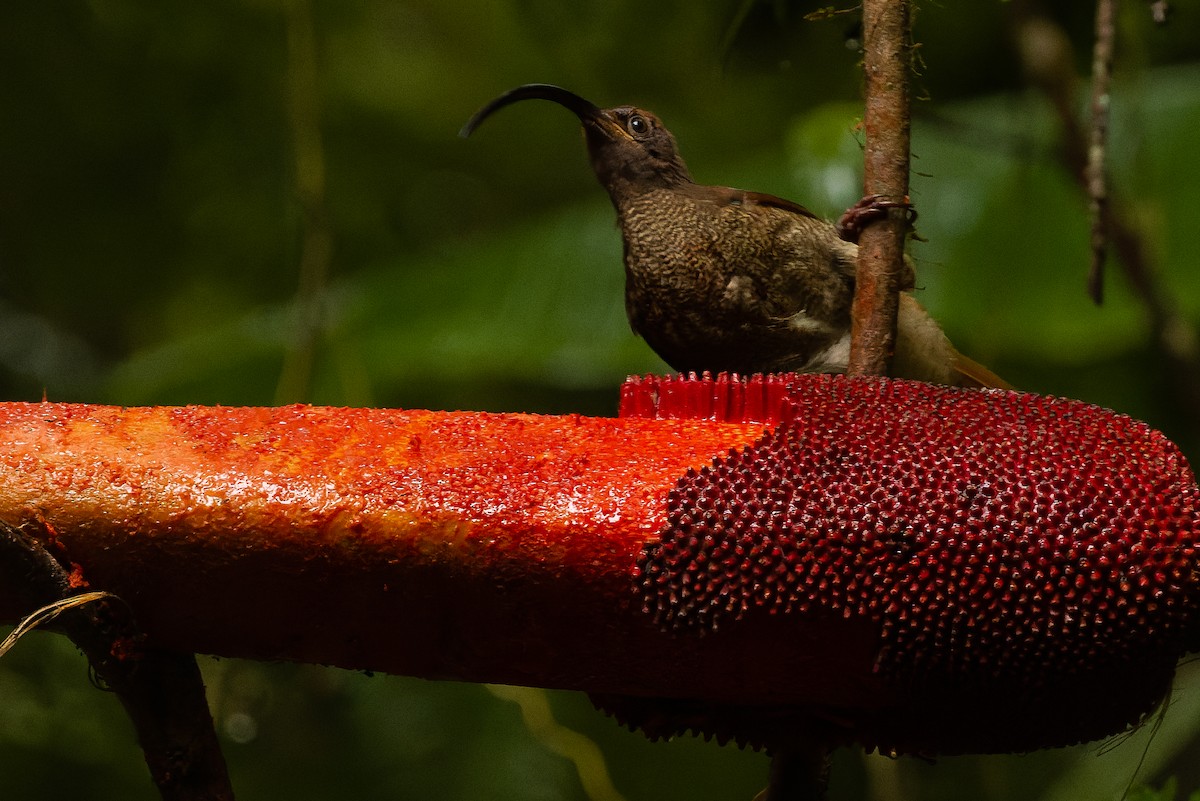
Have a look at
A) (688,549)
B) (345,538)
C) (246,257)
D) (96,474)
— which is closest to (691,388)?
(688,549)

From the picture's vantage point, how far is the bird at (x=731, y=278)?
4.41ft

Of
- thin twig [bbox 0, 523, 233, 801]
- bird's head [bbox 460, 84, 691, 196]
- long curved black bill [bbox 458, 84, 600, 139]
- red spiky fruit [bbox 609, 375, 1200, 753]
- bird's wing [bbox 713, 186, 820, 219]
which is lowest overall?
thin twig [bbox 0, 523, 233, 801]

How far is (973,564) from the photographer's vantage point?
89 centimetres

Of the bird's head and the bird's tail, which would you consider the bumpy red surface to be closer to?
the bird's tail

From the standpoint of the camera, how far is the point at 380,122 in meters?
2.22

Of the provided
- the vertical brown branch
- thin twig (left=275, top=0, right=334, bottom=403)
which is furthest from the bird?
thin twig (left=275, top=0, right=334, bottom=403)

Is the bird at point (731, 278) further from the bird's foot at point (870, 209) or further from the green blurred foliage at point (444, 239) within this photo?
the green blurred foliage at point (444, 239)

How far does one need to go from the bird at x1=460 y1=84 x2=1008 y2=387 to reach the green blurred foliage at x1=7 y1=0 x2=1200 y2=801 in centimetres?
50

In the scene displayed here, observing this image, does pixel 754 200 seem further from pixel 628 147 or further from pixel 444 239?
pixel 444 239

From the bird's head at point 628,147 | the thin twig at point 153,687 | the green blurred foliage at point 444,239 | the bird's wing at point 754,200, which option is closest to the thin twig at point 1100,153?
the bird's wing at point 754,200

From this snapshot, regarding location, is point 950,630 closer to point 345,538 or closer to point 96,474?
point 345,538

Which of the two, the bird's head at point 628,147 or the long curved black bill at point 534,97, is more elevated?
the long curved black bill at point 534,97

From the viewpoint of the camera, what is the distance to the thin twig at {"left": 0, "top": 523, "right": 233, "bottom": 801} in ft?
3.00

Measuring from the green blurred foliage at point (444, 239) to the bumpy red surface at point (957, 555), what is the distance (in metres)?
0.98
